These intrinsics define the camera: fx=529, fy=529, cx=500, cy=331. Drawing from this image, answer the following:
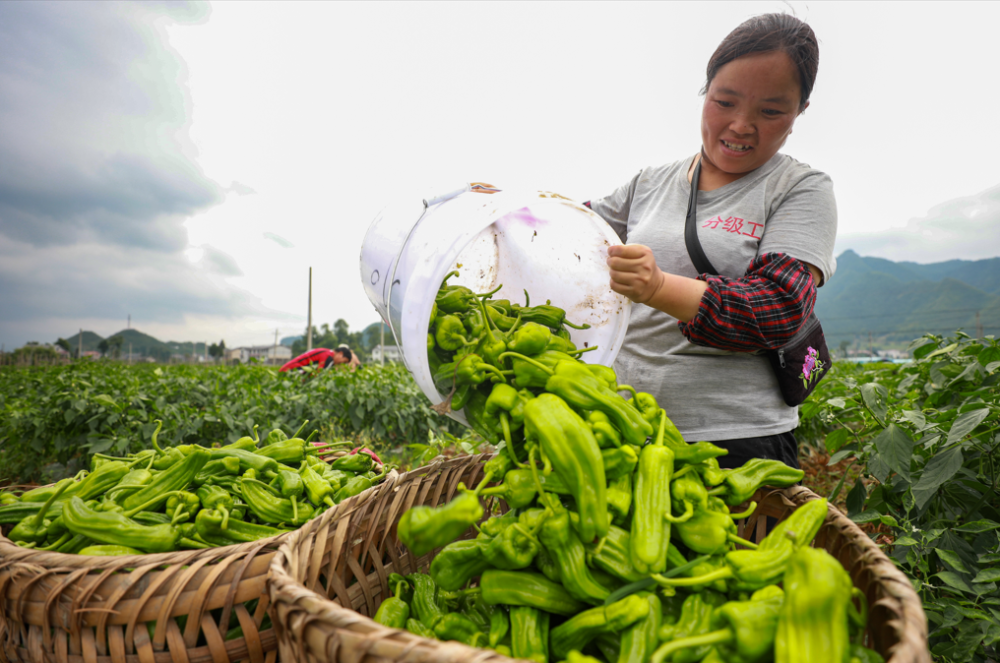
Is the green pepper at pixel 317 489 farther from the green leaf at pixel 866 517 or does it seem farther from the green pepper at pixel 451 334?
the green leaf at pixel 866 517

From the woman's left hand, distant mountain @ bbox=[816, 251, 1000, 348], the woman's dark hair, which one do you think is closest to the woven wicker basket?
the woman's left hand

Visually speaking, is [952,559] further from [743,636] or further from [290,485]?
[290,485]

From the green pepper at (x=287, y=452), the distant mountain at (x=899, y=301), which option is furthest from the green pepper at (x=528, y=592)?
the distant mountain at (x=899, y=301)

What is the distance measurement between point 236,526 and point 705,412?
178cm

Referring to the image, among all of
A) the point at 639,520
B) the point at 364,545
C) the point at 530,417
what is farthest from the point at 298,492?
the point at 639,520

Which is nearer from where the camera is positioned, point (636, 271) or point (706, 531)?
point (706, 531)

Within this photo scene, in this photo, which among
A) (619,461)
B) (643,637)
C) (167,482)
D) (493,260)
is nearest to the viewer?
(643,637)

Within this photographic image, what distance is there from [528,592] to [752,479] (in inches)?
27.4

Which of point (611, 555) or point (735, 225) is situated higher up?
point (735, 225)

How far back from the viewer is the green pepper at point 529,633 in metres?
1.16

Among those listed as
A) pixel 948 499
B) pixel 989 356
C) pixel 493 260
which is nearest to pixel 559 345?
pixel 493 260

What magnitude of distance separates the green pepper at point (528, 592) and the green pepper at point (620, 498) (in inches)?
8.4

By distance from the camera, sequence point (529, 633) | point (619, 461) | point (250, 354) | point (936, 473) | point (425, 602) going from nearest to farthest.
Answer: point (529, 633) < point (619, 461) < point (425, 602) < point (936, 473) < point (250, 354)

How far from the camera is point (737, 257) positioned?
7.04ft
